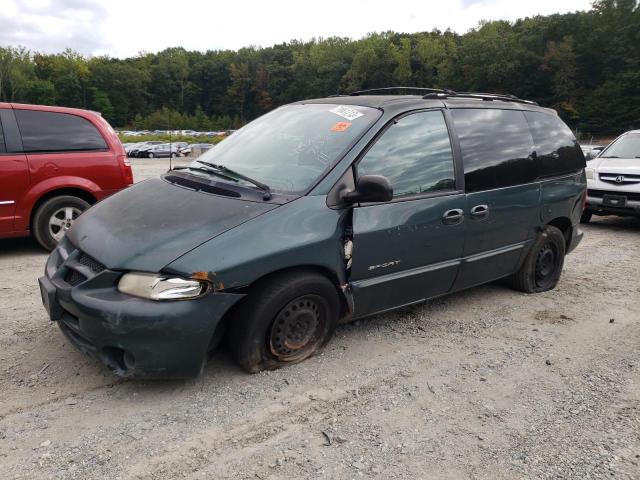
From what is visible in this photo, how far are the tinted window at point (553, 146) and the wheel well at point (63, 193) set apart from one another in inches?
199

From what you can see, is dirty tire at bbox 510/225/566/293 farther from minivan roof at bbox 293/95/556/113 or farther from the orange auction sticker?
the orange auction sticker

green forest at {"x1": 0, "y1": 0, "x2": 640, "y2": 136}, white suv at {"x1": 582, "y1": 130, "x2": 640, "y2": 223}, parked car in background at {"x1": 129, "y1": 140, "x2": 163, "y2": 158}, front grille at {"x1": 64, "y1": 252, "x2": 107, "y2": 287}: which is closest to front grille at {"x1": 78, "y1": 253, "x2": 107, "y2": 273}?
front grille at {"x1": 64, "y1": 252, "x2": 107, "y2": 287}

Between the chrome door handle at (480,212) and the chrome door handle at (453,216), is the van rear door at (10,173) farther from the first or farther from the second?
the chrome door handle at (480,212)

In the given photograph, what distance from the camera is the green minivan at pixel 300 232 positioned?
111 inches

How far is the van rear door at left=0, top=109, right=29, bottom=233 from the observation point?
18.7 ft

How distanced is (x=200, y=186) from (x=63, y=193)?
11.4 ft

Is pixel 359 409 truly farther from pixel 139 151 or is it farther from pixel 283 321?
pixel 139 151

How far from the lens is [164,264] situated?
2.78 m

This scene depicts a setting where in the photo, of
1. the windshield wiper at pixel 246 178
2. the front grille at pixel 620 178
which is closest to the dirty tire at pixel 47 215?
the windshield wiper at pixel 246 178

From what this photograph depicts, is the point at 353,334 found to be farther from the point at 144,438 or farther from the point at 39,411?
the point at 39,411

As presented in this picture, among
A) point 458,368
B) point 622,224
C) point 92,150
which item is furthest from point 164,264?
point 622,224

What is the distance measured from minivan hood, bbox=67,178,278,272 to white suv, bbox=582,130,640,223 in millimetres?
7450

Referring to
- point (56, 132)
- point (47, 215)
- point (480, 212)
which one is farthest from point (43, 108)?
point (480, 212)

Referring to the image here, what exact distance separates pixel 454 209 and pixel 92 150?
15.1 feet
